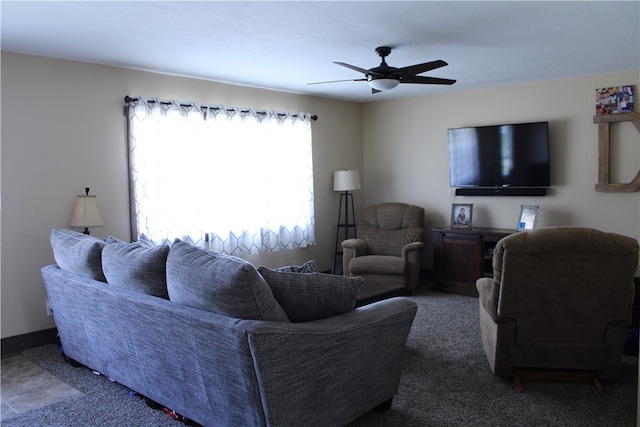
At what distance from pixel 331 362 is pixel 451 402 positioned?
102cm

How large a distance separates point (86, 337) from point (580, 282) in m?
3.04

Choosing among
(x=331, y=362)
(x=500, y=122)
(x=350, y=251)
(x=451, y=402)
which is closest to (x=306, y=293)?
(x=331, y=362)

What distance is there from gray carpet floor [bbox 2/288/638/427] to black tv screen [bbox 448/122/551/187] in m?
2.62

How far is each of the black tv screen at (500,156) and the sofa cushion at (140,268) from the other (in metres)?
4.29

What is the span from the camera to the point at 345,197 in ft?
22.6

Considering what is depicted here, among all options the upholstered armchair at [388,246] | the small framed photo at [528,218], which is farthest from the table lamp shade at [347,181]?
the small framed photo at [528,218]

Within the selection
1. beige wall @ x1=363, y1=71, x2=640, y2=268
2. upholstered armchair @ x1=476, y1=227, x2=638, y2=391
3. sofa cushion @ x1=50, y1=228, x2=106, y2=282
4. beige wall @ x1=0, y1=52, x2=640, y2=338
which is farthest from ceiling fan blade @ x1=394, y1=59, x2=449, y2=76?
sofa cushion @ x1=50, y1=228, x2=106, y2=282

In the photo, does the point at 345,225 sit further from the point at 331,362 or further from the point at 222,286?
the point at 222,286

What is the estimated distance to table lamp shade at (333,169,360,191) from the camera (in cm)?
644

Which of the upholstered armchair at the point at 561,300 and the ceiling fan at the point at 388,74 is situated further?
the ceiling fan at the point at 388,74

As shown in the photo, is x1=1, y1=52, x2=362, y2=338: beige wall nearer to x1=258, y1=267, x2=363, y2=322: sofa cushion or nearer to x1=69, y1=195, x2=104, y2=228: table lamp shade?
x1=69, y1=195, x2=104, y2=228: table lamp shade

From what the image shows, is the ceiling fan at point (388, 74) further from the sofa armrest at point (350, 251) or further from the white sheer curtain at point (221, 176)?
the sofa armrest at point (350, 251)

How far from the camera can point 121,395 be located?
3078mm

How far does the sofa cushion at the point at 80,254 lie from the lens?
3.15 meters
